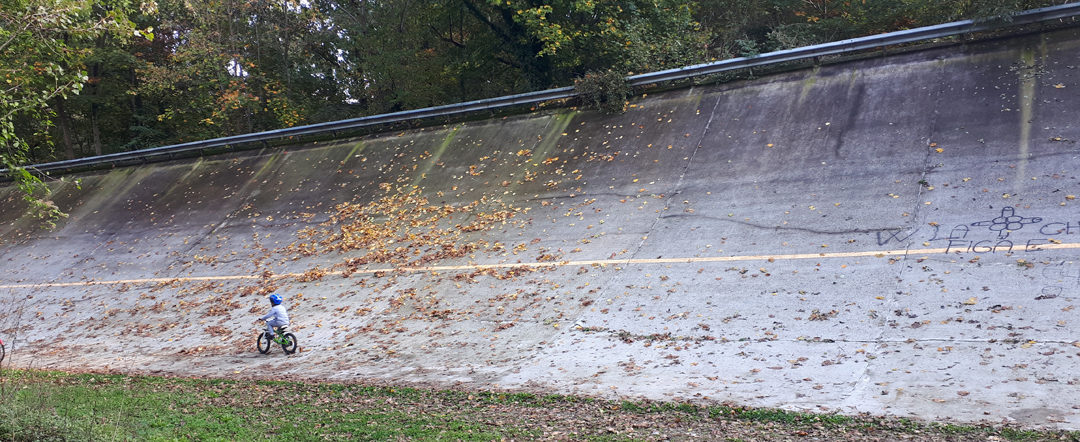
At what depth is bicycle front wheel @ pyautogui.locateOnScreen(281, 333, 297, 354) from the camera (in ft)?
38.2

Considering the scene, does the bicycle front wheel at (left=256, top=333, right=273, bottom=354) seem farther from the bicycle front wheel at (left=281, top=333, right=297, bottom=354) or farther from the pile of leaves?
the pile of leaves

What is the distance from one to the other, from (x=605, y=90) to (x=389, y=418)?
13.0 metres

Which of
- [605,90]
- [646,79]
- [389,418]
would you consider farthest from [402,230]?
[389,418]

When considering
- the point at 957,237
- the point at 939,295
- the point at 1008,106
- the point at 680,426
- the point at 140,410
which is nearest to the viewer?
the point at 680,426

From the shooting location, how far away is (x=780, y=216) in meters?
12.6

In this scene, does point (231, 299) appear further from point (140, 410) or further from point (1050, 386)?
point (1050, 386)

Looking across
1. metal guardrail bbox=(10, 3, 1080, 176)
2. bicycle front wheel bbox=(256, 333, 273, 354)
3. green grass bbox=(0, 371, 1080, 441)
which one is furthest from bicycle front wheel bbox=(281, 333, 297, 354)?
metal guardrail bbox=(10, 3, 1080, 176)

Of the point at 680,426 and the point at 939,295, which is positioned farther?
the point at 939,295

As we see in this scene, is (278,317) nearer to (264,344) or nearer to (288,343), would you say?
(288,343)

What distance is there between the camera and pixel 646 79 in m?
18.8

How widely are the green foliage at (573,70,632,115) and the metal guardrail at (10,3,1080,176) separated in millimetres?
254

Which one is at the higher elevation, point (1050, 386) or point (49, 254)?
point (49, 254)

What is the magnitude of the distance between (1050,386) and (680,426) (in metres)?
3.42

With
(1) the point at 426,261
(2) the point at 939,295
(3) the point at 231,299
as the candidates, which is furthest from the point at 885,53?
(3) the point at 231,299
